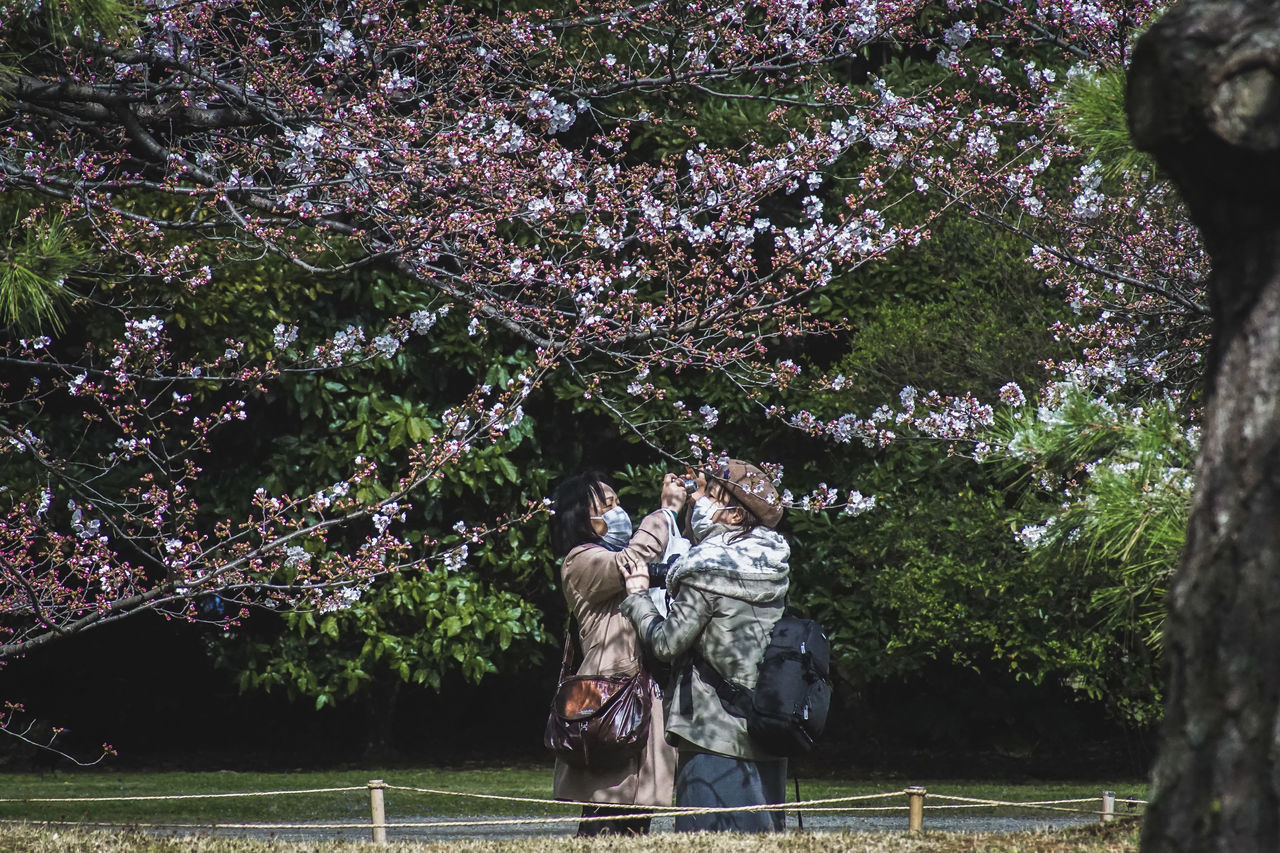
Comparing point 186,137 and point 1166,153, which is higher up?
point 186,137

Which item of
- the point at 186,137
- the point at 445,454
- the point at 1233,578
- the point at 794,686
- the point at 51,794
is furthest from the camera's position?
the point at 51,794

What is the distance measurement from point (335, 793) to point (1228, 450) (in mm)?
8672

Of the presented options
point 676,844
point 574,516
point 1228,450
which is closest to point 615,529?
point 574,516

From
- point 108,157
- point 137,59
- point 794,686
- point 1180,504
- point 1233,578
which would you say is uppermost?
point 137,59

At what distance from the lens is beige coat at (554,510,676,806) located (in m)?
4.78

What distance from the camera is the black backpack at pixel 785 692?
4.22 metres

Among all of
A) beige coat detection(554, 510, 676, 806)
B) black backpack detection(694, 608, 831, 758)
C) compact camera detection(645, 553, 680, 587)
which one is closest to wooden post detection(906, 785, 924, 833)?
black backpack detection(694, 608, 831, 758)

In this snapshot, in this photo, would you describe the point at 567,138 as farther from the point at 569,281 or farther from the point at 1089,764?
the point at 1089,764

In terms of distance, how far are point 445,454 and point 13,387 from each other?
635 cm

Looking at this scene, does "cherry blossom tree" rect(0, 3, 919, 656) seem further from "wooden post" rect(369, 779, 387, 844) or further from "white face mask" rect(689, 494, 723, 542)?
"white face mask" rect(689, 494, 723, 542)

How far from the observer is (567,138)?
1139 cm

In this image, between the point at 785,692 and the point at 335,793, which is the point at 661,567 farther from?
the point at 335,793

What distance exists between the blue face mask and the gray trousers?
87cm

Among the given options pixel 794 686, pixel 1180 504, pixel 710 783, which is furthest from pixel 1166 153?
pixel 710 783
